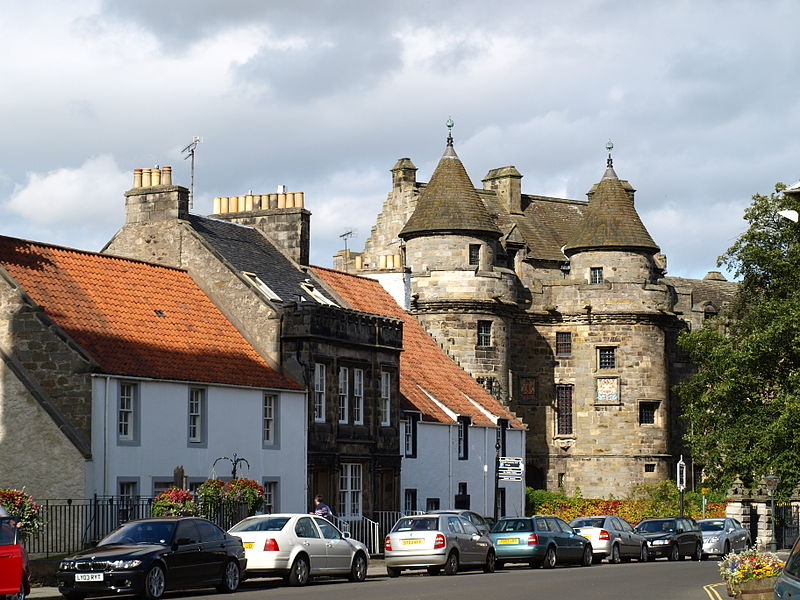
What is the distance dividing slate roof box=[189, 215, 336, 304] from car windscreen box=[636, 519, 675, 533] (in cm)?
1238

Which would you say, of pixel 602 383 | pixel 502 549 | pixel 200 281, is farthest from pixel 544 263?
pixel 502 549

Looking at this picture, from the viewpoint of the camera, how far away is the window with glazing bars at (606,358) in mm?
75188

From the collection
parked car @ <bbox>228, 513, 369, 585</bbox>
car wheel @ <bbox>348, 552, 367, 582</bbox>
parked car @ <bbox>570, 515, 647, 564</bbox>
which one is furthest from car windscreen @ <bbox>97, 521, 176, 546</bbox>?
parked car @ <bbox>570, 515, 647, 564</bbox>

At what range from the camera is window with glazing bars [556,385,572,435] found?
75.9 meters

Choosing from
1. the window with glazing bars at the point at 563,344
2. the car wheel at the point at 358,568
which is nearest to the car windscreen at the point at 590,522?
the car wheel at the point at 358,568

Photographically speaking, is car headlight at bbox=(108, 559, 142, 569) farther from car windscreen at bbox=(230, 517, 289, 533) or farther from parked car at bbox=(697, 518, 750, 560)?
parked car at bbox=(697, 518, 750, 560)

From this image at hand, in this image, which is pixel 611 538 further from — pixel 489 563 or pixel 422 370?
pixel 422 370

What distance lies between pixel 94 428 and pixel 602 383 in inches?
1662

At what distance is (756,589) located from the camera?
25562mm

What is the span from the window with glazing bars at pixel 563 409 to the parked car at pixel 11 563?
53423 millimetres

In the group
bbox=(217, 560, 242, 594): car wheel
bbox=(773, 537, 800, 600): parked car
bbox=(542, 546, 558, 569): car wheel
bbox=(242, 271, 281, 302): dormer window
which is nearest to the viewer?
bbox=(773, 537, 800, 600): parked car

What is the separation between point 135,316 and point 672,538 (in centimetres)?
1757

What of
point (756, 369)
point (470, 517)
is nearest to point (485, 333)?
point (756, 369)

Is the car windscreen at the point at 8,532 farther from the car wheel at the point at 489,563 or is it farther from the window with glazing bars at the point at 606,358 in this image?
the window with glazing bars at the point at 606,358
